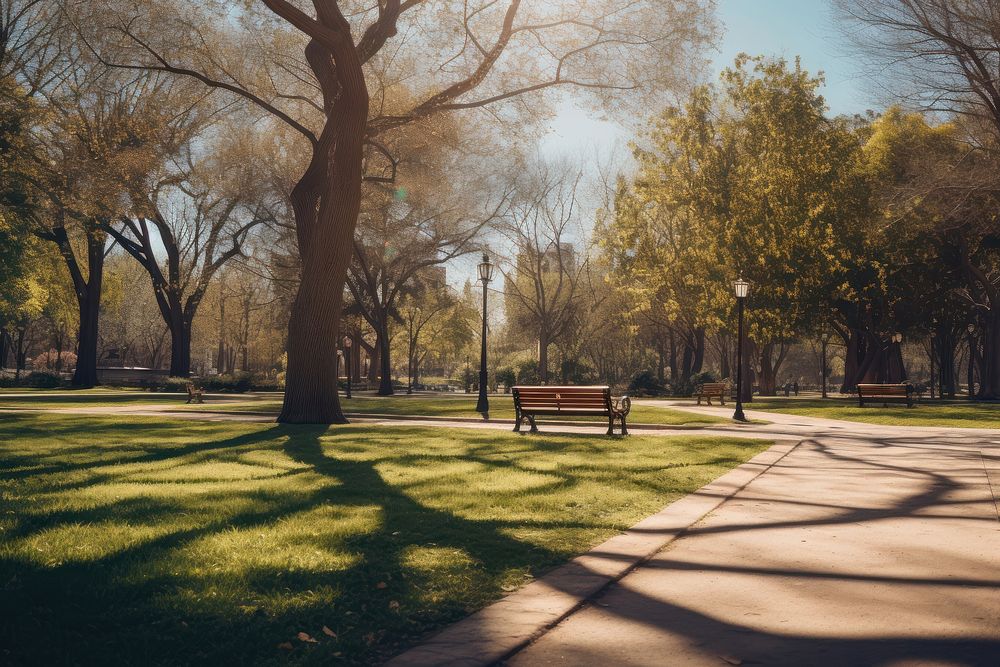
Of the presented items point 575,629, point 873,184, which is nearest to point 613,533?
point 575,629

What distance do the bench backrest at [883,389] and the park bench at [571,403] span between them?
54.6 feet

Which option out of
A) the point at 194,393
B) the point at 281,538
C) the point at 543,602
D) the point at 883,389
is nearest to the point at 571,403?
the point at 281,538

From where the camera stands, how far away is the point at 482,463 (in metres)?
11.1

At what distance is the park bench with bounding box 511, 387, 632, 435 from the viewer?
15719 millimetres

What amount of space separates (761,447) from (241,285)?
43013 millimetres

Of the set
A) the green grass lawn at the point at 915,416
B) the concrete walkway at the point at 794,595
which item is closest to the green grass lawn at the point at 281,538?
the concrete walkway at the point at 794,595

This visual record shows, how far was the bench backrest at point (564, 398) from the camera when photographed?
15648 mm

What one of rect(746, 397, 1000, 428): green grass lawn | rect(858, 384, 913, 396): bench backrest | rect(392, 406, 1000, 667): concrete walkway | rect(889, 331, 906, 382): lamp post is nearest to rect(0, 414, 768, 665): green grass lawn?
rect(392, 406, 1000, 667): concrete walkway

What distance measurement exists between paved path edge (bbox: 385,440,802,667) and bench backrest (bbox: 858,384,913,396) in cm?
2442

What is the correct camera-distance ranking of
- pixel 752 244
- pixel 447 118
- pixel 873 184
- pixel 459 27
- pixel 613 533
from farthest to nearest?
1. pixel 873 184
2. pixel 752 244
3. pixel 447 118
4. pixel 459 27
5. pixel 613 533

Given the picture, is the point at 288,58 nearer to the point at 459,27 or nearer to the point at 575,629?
the point at 459,27

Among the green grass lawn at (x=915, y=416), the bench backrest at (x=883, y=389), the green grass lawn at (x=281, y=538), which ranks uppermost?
the bench backrest at (x=883, y=389)

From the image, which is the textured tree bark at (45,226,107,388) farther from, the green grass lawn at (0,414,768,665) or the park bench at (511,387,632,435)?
the green grass lawn at (0,414,768,665)

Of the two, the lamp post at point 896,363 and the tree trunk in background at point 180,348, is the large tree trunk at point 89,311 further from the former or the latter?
the lamp post at point 896,363
